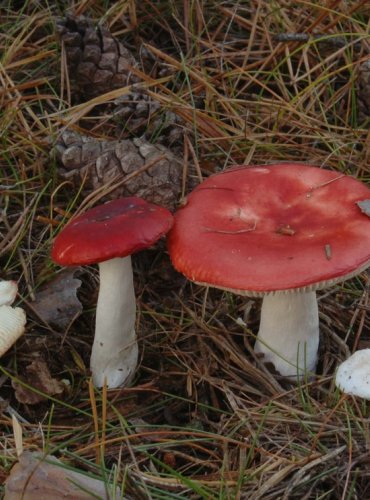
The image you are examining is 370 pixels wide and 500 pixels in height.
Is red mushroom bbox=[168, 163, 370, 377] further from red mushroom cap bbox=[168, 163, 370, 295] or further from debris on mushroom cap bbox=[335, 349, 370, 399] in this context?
debris on mushroom cap bbox=[335, 349, 370, 399]

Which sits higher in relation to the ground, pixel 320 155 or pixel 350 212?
pixel 350 212

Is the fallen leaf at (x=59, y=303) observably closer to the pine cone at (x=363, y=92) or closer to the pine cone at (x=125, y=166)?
the pine cone at (x=125, y=166)

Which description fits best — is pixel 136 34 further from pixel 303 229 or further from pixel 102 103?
pixel 303 229

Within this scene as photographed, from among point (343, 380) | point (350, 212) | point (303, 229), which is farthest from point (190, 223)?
point (343, 380)

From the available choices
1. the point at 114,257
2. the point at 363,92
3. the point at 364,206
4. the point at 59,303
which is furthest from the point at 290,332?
the point at 363,92

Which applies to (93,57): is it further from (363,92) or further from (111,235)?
(111,235)
